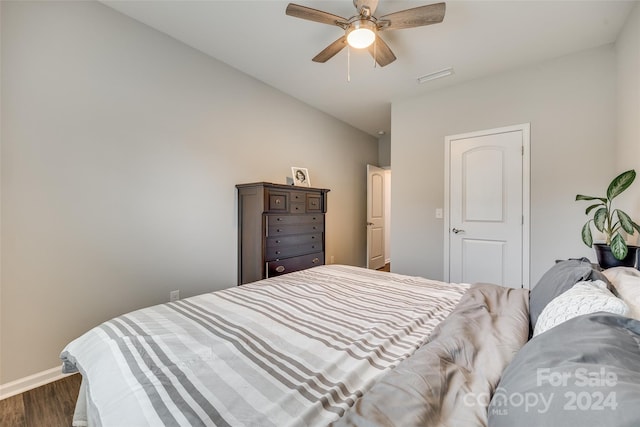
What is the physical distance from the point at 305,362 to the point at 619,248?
2178 millimetres

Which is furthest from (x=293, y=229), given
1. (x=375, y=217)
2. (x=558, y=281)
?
(x=375, y=217)

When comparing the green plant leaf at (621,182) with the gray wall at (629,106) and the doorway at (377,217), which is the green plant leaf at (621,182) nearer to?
the gray wall at (629,106)

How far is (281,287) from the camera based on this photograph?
1666 millimetres

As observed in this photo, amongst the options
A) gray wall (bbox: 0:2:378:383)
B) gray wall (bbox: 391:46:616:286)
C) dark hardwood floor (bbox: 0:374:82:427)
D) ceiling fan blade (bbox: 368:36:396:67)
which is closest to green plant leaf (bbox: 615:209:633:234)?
gray wall (bbox: 391:46:616:286)

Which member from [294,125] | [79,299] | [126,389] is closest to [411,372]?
[126,389]

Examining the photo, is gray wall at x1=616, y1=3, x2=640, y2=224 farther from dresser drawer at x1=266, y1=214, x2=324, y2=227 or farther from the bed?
dresser drawer at x1=266, y1=214, x2=324, y2=227

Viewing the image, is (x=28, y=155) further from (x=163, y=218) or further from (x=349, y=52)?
(x=349, y=52)

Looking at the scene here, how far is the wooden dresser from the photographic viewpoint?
8.90 ft

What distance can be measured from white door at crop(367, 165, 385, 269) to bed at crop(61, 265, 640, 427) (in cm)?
349

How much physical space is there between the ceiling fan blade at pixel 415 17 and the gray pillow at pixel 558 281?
1595mm

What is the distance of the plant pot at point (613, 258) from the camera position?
177cm

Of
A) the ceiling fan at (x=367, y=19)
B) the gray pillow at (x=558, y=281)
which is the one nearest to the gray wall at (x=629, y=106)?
the gray pillow at (x=558, y=281)

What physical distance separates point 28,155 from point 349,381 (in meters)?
2.33

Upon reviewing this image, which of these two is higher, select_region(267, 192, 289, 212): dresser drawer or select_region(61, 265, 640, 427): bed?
select_region(267, 192, 289, 212): dresser drawer
